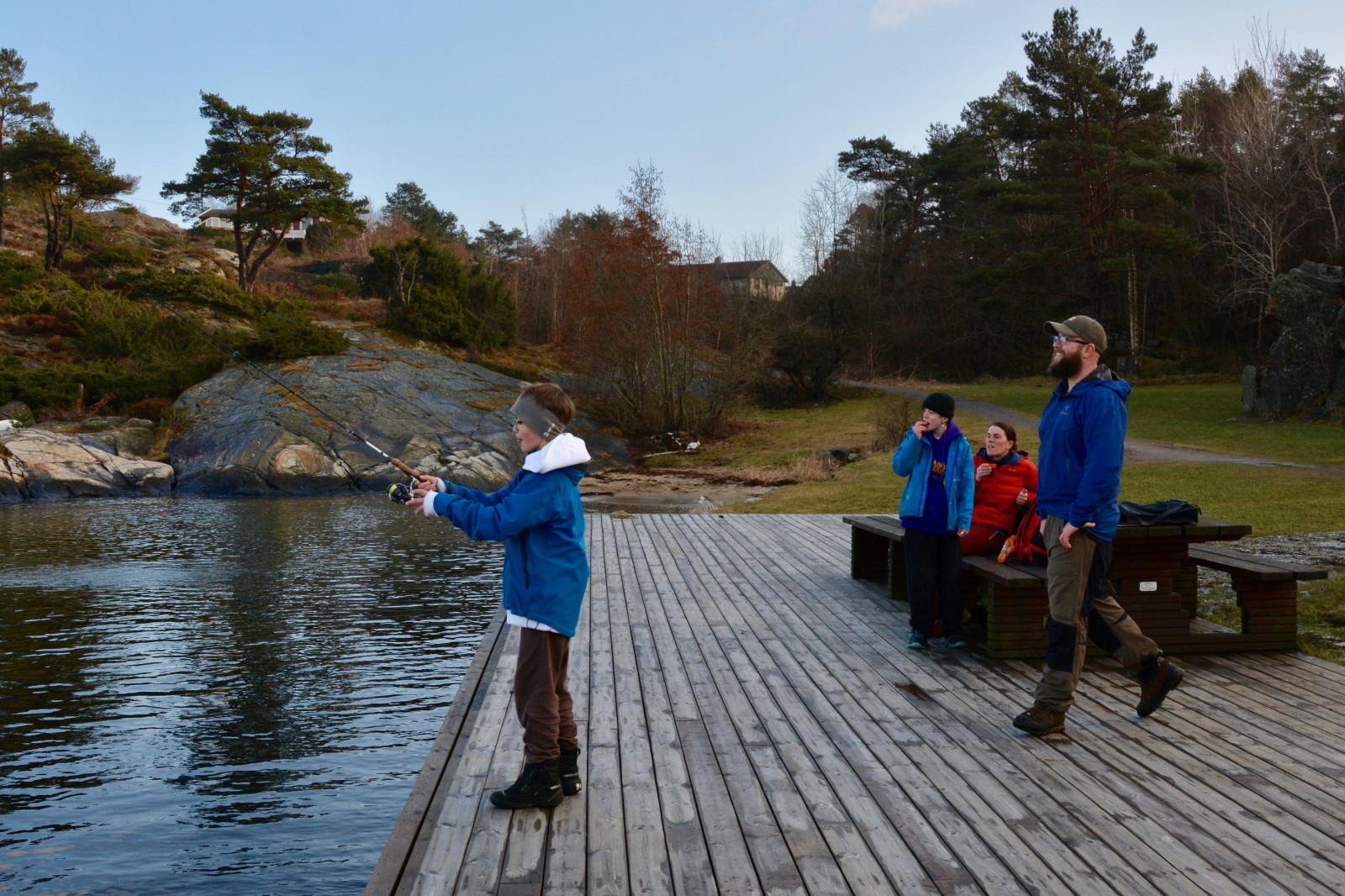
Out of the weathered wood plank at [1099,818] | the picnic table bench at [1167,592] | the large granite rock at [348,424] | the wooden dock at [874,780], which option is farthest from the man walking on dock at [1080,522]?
the large granite rock at [348,424]

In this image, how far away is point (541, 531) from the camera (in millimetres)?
3641

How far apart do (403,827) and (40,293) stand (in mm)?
31845

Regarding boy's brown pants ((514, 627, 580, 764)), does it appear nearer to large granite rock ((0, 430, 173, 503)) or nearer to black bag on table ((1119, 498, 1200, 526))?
black bag on table ((1119, 498, 1200, 526))

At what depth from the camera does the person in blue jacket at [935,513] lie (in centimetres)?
577

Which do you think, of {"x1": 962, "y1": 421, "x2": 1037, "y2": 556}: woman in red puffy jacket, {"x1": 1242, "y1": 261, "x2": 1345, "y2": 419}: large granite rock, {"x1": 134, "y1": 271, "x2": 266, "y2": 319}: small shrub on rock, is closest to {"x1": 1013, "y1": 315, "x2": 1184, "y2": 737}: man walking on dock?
{"x1": 962, "y1": 421, "x2": 1037, "y2": 556}: woman in red puffy jacket

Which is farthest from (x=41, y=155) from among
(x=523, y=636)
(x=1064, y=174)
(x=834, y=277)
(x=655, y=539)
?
(x=523, y=636)

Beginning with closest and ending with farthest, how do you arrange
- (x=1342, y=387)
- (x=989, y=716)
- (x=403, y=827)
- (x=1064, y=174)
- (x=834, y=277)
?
(x=403, y=827) < (x=989, y=716) < (x=1342, y=387) < (x=1064, y=174) < (x=834, y=277)

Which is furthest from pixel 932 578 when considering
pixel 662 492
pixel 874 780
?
pixel 662 492

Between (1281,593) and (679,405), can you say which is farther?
(679,405)

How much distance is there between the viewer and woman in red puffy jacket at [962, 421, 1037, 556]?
247 inches

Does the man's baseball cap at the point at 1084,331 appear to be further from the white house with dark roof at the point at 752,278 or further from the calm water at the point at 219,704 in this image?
the white house with dark roof at the point at 752,278

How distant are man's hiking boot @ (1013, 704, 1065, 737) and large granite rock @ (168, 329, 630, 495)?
18035mm

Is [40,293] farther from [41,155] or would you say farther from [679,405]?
[679,405]

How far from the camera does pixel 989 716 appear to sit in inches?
181
